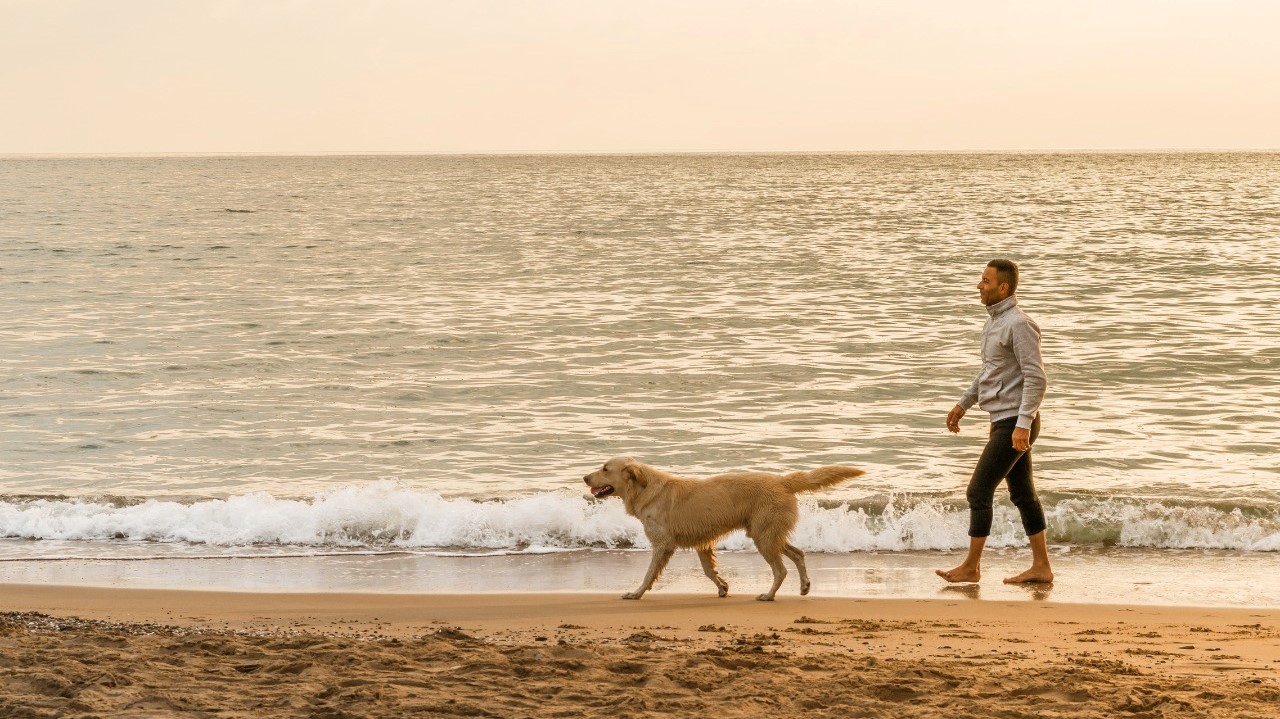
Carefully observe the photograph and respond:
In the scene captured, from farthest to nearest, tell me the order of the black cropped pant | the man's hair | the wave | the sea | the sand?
the wave, the sea, the black cropped pant, the man's hair, the sand

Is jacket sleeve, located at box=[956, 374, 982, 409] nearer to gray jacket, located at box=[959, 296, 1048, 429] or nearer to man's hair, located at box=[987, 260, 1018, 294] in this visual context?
gray jacket, located at box=[959, 296, 1048, 429]

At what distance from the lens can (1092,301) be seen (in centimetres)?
2278

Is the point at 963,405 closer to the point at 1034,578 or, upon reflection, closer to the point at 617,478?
the point at 1034,578

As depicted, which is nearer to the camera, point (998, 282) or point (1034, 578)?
point (998, 282)

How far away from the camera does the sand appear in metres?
4.91

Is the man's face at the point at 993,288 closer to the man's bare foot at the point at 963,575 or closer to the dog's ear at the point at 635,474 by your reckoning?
the man's bare foot at the point at 963,575

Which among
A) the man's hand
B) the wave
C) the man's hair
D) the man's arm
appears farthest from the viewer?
the wave

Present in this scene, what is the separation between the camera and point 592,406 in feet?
49.1

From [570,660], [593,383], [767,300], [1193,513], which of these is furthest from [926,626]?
[767,300]

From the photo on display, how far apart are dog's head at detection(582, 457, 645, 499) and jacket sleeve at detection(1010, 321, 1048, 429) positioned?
2.39 m

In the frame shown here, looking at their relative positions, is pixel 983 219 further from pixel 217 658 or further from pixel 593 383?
pixel 217 658

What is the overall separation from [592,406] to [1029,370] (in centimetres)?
818

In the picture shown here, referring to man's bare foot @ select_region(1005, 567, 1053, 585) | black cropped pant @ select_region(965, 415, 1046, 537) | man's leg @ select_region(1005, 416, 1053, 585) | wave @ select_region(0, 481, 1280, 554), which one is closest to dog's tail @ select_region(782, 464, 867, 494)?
black cropped pant @ select_region(965, 415, 1046, 537)

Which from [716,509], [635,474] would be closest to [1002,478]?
[716,509]
